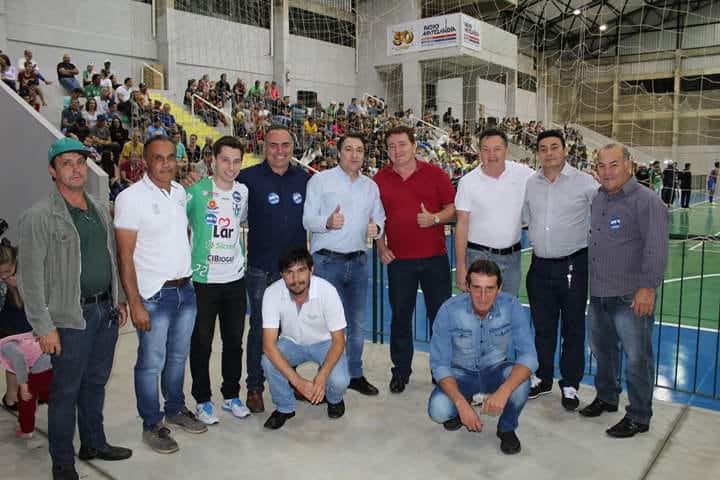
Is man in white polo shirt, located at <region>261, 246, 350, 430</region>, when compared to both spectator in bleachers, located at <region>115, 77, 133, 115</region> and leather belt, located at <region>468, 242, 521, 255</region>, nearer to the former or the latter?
leather belt, located at <region>468, 242, 521, 255</region>

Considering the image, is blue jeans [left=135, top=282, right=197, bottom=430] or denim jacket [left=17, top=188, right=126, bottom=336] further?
blue jeans [left=135, top=282, right=197, bottom=430]

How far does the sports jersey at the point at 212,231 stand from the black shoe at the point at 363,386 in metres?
1.32

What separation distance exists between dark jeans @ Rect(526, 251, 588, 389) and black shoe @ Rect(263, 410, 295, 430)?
6.06ft

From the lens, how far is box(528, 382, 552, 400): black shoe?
4.21 meters

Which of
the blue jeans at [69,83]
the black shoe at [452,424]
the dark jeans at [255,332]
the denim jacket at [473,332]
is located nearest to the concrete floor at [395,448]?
the black shoe at [452,424]

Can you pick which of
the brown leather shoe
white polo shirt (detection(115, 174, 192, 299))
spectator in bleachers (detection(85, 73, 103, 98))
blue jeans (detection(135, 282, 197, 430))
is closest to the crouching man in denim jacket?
the brown leather shoe

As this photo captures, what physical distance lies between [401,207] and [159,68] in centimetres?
1661

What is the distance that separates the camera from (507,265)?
13.6ft

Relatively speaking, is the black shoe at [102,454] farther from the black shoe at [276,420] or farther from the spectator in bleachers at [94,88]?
the spectator in bleachers at [94,88]

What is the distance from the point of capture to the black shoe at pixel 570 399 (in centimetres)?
397

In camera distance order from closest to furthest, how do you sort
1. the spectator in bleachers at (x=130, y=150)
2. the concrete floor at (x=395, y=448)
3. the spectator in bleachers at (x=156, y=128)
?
the concrete floor at (x=395, y=448) → the spectator in bleachers at (x=130, y=150) → the spectator in bleachers at (x=156, y=128)

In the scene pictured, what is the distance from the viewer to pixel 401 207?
13.8ft

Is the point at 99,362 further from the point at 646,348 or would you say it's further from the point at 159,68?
the point at 159,68

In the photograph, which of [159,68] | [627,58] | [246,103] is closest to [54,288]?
[246,103]
